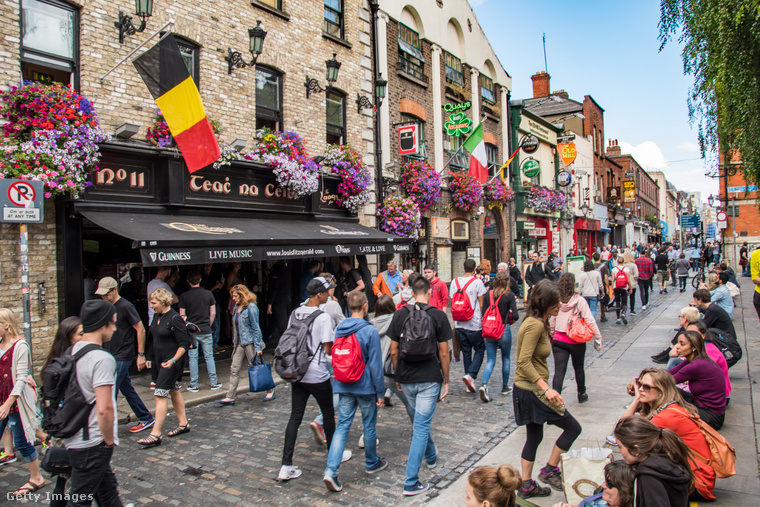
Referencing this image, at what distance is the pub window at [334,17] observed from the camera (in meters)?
13.5

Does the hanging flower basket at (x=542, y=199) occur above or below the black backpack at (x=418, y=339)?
above

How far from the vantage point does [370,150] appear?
572 inches

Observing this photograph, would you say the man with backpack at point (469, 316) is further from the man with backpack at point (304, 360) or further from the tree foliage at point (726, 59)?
the tree foliage at point (726, 59)

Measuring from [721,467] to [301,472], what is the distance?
352 cm

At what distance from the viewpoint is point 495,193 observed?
20703 mm

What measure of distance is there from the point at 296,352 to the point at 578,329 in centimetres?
349

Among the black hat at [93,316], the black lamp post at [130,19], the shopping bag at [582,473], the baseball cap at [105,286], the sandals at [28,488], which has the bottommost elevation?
the sandals at [28,488]

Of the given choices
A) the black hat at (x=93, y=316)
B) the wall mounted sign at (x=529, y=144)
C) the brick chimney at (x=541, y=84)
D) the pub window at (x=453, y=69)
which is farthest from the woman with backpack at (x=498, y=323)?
the brick chimney at (x=541, y=84)

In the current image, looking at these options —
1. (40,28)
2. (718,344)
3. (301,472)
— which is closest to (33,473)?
(301,472)

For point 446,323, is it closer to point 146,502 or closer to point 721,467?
point 721,467

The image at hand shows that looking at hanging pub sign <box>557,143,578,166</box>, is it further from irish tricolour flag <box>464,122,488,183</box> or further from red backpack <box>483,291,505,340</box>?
red backpack <box>483,291,505,340</box>

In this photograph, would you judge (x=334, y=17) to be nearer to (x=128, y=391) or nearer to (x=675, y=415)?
(x=128, y=391)

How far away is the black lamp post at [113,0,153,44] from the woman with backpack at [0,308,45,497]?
232 inches

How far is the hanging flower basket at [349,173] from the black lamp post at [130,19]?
4.92m
